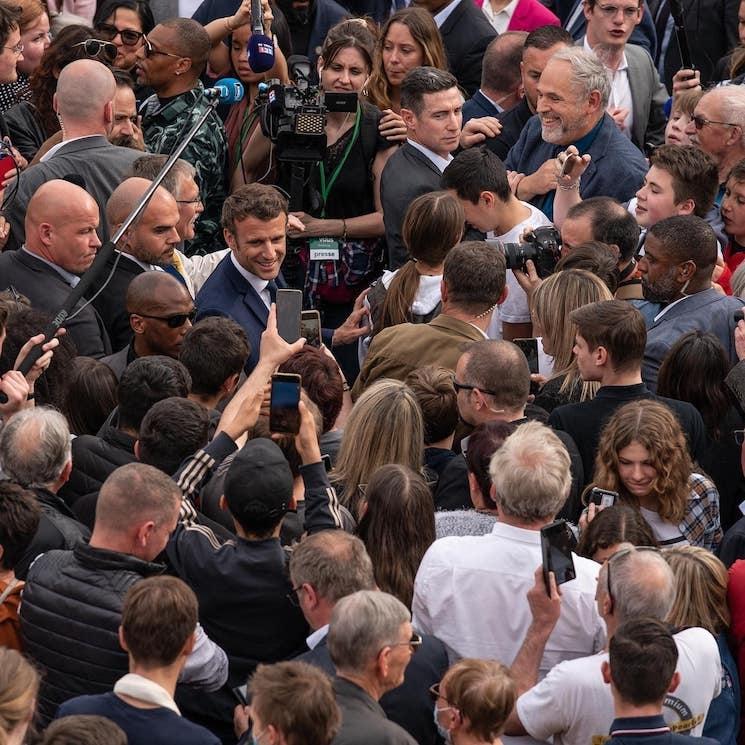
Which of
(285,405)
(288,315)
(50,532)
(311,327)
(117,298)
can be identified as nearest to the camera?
(50,532)

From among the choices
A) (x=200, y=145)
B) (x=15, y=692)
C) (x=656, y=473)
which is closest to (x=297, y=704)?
(x=15, y=692)

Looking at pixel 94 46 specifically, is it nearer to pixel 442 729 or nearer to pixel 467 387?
pixel 467 387

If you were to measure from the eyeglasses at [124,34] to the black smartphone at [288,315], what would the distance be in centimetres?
402

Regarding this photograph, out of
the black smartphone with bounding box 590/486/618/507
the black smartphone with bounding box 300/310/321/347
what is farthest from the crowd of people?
the black smartphone with bounding box 300/310/321/347

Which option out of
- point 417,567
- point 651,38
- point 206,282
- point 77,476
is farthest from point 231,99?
point 651,38

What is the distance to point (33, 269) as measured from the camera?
6625 millimetres

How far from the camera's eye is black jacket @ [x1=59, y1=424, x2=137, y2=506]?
515cm

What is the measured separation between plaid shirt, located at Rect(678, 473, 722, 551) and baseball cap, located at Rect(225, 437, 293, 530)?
55.7 inches

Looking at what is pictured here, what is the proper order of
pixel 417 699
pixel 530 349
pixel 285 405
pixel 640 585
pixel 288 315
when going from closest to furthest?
pixel 640 585, pixel 417 699, pixel 285 405, pixel 288 315, pixel 530 349

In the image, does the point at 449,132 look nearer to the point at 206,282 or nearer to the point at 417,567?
the point at 206,282

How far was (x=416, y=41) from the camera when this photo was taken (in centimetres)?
828

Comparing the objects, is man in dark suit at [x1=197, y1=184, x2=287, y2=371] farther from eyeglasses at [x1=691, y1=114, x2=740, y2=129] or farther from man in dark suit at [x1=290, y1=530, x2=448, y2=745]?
man in dark suit at [x1=290, y1=530, x2=448, y2=745]

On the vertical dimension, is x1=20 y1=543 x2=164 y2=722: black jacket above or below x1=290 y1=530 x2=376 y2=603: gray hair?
below

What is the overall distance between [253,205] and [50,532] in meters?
2.28
